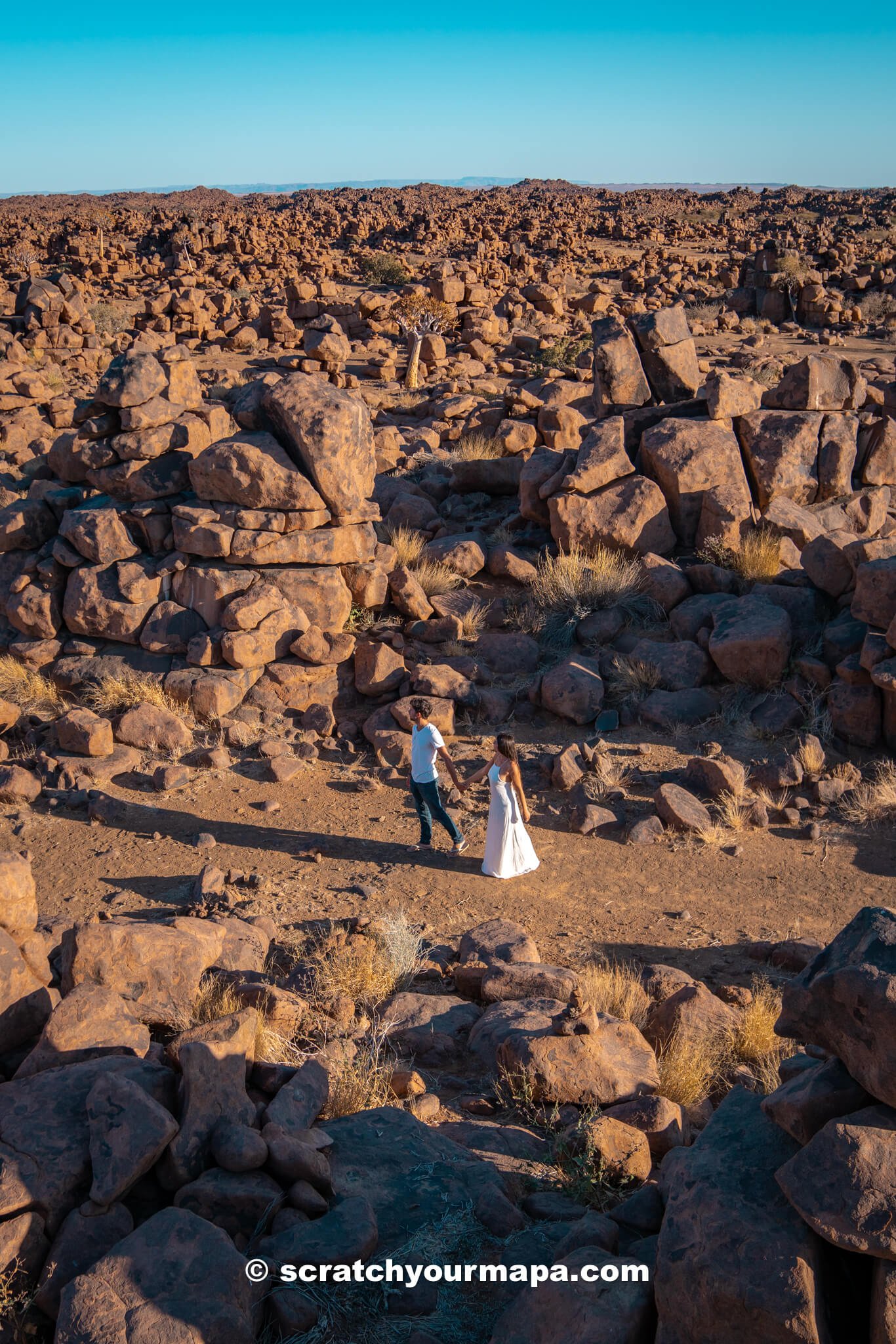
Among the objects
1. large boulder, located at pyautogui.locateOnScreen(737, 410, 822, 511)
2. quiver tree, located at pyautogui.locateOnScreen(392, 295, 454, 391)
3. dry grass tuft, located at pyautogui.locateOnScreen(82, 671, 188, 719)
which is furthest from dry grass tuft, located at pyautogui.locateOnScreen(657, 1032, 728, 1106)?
quiver tree, located at pyautogui.locateOnScreen(392, 295, 454, 391)

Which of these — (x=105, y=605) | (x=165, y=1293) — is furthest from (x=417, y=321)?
(x=165, y=1293)

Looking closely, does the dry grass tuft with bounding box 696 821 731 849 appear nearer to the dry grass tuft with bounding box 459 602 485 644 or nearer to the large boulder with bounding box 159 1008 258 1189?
the dry grass tuft with bounding box 459 602 485 644

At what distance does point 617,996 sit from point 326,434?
7.23 metres

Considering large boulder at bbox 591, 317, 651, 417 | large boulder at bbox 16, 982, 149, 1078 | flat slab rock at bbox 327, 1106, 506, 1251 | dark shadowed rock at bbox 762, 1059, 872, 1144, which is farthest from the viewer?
large boulder at bbox 591, 317, 651, 417

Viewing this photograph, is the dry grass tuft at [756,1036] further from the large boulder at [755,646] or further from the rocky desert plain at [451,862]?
the large boulder at [755,646]

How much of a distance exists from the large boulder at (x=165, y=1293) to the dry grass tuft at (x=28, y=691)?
8.49m

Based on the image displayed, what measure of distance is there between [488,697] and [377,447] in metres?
7.94

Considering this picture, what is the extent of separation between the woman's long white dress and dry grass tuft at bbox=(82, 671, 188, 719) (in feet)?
13.3

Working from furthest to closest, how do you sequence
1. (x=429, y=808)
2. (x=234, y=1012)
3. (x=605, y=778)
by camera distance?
1. (x=605, y=778)
2. (x=429, y=808)
3. (x=234, y=1012)

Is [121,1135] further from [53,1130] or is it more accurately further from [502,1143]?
[502,1143]

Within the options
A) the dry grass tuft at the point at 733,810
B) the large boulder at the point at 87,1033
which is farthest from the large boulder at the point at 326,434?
the large boulder at the point at 87,1033

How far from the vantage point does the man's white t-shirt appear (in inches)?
361

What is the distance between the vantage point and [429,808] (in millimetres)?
9422

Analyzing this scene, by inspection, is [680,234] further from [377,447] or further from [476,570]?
[476,570]
